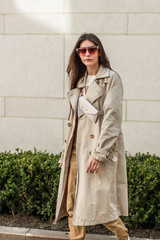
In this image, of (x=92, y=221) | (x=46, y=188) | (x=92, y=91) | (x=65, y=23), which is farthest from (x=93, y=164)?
(x=65, y=23)

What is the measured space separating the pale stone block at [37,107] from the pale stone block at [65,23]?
1084 mm

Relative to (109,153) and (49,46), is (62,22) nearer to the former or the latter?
(49,46)

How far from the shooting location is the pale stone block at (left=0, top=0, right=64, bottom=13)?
536cm

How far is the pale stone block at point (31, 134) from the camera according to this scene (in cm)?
557

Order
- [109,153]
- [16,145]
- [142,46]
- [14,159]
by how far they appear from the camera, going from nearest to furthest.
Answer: [109,153], [14,159], [142,46], [16,145]

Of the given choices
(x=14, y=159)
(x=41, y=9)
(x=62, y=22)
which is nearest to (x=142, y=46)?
(x=62, y=22)

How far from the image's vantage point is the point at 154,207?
402 cm

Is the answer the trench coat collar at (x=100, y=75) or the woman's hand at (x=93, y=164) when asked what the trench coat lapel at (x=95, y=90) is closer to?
the trench coat collar at (x=100, y=75)

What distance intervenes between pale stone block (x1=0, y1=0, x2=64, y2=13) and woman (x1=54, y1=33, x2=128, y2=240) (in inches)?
94.3

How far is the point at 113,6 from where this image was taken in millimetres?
5203

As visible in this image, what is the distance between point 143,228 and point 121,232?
102cm

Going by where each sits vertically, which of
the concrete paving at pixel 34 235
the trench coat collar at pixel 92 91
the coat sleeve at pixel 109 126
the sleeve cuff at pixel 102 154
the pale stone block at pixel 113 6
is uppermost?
the pale stone block at pixel 113 6

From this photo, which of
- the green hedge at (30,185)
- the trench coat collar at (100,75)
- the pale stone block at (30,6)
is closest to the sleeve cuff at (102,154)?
the trench coat collar at (100,75)

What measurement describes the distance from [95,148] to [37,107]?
2.69 m
